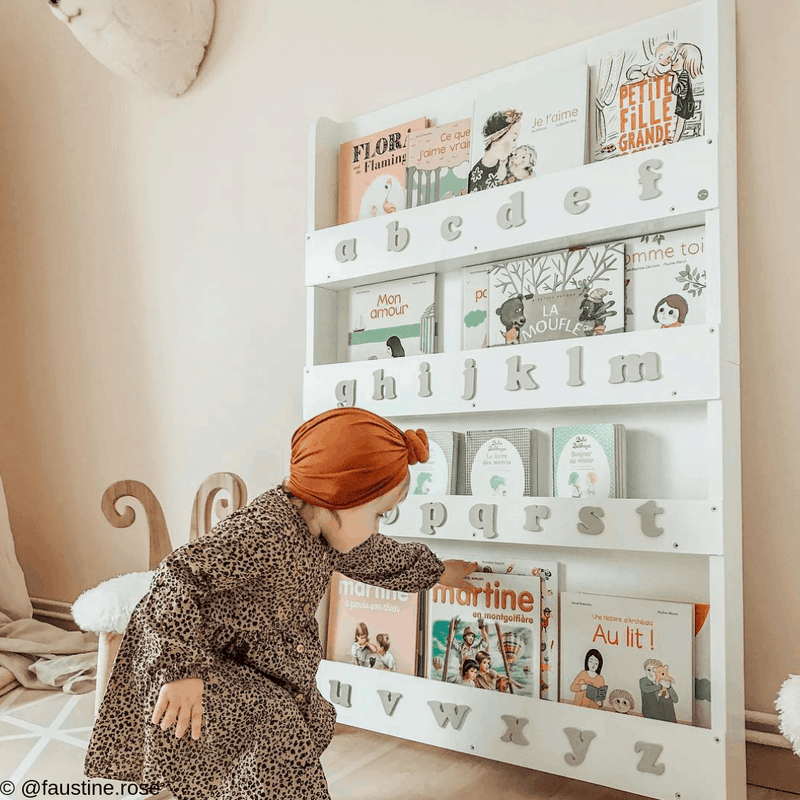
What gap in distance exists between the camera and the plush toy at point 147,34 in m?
1.96

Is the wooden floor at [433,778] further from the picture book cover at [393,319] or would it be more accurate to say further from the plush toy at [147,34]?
the plush toy at [147,34]

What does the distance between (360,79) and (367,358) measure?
2.18 feet

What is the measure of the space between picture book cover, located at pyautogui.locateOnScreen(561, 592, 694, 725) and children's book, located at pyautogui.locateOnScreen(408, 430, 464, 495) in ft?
0.95

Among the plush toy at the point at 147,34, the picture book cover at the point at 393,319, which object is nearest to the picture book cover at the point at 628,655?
the picture book cover at the point at 393,319

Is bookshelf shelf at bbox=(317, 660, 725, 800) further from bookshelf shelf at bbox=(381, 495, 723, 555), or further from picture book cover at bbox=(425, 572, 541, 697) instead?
bookshelf shelf at bbox=(381, 495, 723, 555)

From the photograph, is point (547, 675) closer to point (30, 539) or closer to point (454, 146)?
point (454, 146)

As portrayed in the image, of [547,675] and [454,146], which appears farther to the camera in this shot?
[454,146]

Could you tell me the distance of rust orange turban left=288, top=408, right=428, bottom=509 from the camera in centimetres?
110

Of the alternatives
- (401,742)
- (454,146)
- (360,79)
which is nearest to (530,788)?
(401,742)

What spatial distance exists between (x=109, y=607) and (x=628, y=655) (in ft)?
3.08

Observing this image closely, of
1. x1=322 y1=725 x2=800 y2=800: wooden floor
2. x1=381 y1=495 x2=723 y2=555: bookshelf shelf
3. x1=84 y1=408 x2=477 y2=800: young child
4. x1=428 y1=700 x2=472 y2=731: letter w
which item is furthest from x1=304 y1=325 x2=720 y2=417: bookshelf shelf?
x1=322 y1=725 x2=800 y2=800: wooden floor

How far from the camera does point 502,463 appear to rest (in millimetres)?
1404

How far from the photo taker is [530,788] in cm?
131

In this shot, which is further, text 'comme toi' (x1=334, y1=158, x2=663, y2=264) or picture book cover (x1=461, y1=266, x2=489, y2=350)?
picture book cover (x1=461, y1=266, x2=489, y2=350)
